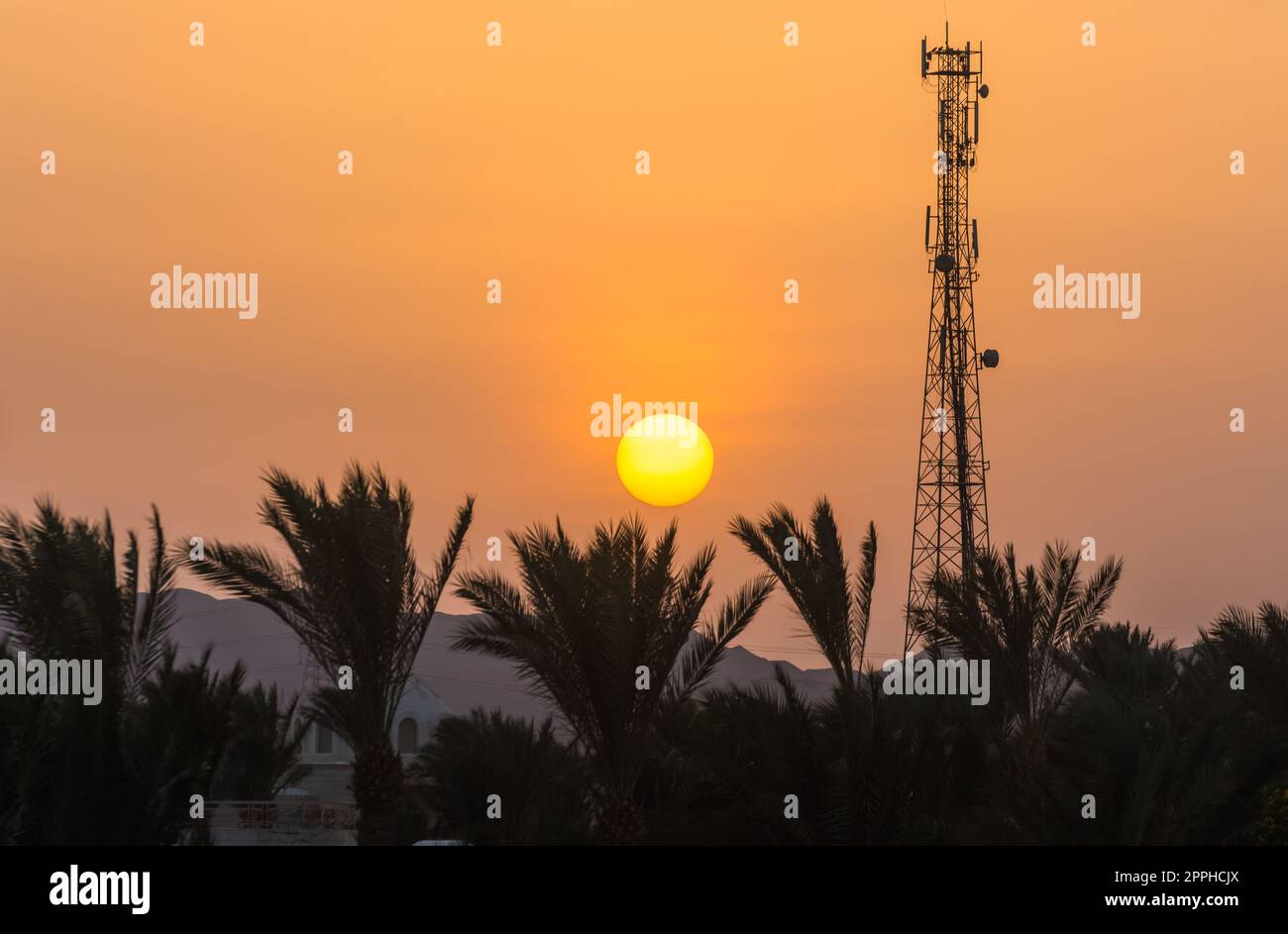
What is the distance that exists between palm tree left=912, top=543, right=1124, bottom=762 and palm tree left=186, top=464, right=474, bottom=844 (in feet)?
21.4

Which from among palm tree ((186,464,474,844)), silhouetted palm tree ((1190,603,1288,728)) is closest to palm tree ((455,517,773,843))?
palm tree ((186,464,474,844))

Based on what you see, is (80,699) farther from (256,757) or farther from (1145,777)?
(1145,777)

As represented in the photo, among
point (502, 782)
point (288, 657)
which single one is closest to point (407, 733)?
point (502, 782)

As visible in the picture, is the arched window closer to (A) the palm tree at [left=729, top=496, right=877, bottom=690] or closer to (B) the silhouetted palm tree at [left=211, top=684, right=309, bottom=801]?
(B) the silhouetted palm tree at [left=211, top=684, right=309, bottom=801]

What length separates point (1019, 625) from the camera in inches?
853

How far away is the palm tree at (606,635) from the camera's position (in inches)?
794

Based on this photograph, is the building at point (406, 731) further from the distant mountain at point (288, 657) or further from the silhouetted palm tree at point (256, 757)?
the distant mountain at point (288, 657)

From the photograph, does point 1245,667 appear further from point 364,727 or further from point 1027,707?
point 364,727

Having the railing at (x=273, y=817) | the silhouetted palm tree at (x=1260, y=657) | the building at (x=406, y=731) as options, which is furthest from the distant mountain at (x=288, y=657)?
the silhouetted palm tree at (x=1260, y=657)

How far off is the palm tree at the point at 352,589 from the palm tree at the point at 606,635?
79cm
